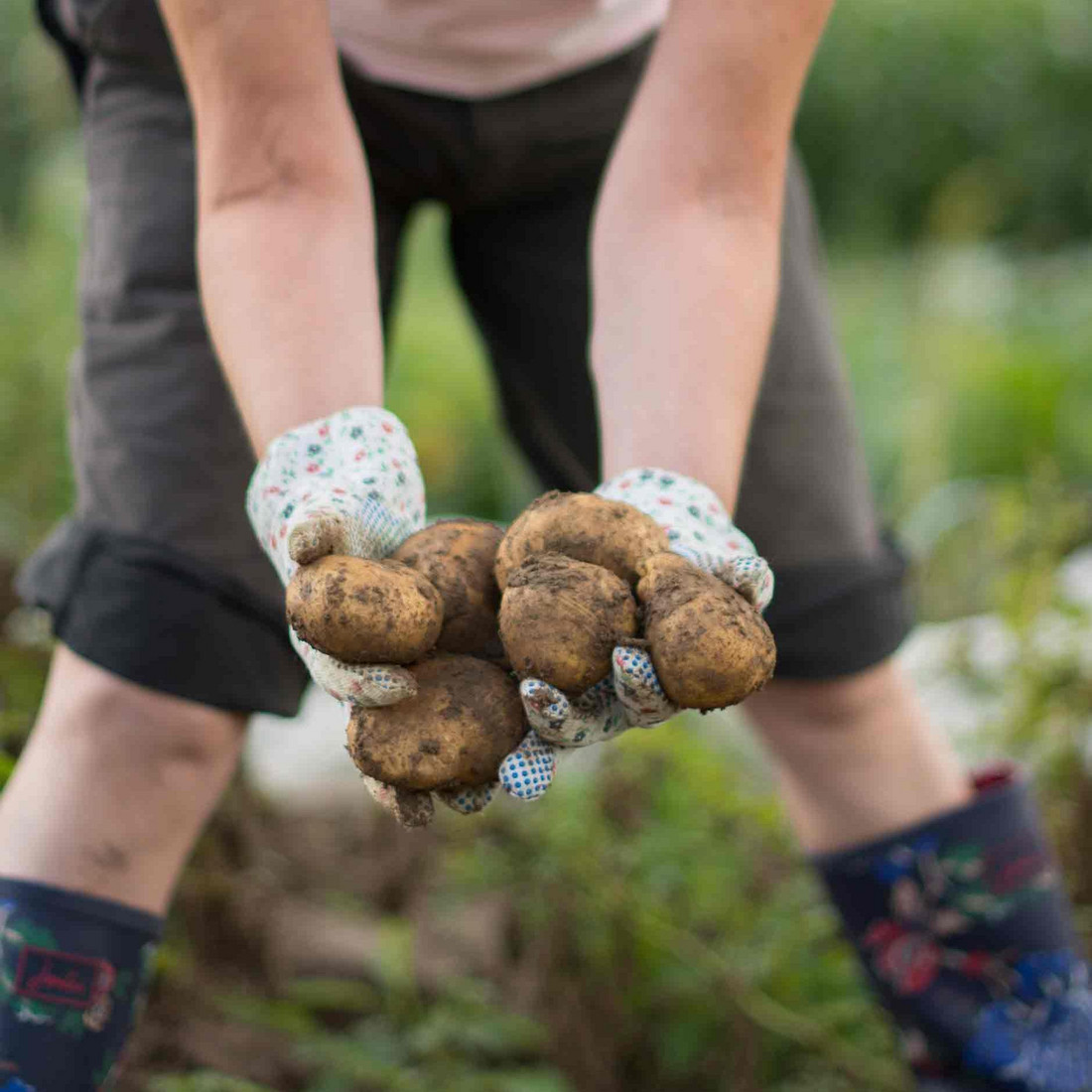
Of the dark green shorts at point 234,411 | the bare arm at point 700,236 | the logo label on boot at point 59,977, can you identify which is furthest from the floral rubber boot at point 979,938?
the logo label on boot at point 59,977

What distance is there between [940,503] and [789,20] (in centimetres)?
244

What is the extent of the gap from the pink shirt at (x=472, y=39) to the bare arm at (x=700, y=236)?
0.29 metres

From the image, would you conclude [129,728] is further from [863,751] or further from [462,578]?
[863,751]

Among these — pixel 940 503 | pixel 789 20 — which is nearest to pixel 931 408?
pixel 940 503

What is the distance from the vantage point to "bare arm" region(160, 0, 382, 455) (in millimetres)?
1156

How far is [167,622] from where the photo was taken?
1.36 meters

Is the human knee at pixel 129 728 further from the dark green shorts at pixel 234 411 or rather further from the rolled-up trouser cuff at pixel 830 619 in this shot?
the rolled-up trouser cuff at pixel 830 619

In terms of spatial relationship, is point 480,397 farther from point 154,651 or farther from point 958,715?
point 154,651

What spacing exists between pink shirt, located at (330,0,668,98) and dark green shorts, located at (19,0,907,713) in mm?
21

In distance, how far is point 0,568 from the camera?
2.51 m

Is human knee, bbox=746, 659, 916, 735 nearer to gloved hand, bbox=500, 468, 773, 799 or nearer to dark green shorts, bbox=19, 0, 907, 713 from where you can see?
dark green shorts, bbox=19, 0, 907, 713

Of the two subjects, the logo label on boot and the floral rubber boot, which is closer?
the logo label on boot

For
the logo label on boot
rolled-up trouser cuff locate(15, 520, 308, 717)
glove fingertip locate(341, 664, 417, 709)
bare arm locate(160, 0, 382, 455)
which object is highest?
bare arm locate(160, 0, 382, 455)

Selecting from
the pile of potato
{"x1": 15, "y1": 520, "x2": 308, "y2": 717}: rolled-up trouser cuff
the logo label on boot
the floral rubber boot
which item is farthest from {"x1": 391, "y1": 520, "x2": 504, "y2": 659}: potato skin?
the floral rubber boot
